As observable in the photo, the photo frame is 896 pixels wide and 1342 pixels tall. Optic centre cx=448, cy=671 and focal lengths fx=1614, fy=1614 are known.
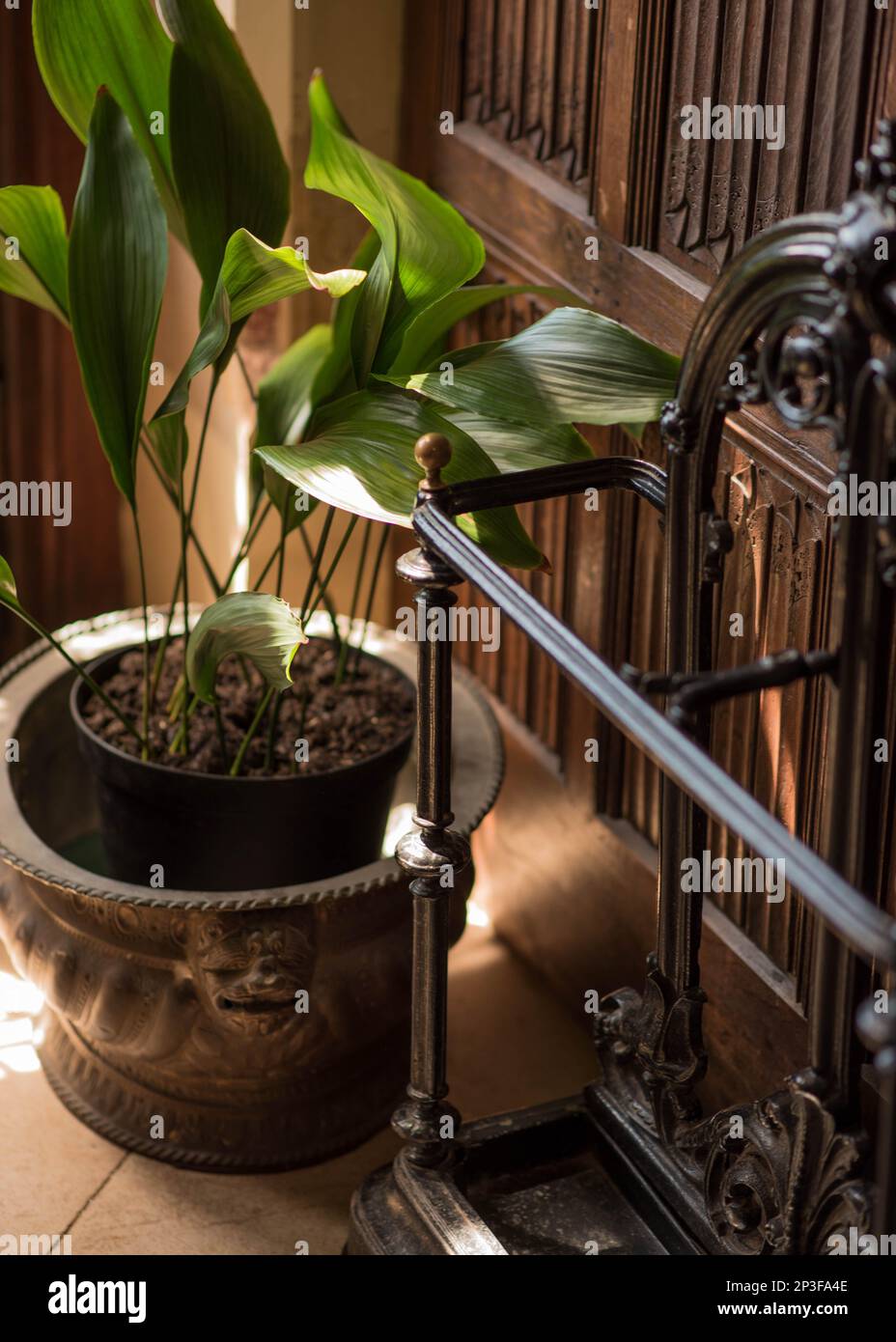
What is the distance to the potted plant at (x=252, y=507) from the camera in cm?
143

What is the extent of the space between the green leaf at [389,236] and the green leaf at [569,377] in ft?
0.34

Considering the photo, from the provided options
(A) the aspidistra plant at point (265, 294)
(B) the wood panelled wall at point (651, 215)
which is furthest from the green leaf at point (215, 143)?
(B) the wood panelled wall at point (651, 215)

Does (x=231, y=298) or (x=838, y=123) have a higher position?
(x=838, y=123)

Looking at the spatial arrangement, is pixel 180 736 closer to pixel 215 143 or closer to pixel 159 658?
pixel 159 658

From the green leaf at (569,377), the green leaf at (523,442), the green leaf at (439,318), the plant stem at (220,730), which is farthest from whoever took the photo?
the plant stem at (220,730)

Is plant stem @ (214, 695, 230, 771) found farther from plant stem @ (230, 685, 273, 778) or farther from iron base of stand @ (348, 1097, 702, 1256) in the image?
iron base of stand @ (348, 1097, 702, 1256)

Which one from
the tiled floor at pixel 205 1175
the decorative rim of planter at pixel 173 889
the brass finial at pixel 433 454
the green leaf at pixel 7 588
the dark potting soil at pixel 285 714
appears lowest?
the tiled floor at pixel 205 1175

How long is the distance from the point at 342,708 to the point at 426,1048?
487mm

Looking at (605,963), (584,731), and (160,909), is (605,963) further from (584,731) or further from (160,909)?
(160,909)

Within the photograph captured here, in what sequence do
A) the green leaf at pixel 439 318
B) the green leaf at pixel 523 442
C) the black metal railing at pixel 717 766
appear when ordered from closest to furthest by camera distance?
the black metal railing at pixel 717 766, the green leaf at pixel 523 442, the green leaf at pixel 439 318

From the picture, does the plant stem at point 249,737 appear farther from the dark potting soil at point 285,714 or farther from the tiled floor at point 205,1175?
the tiled floor at point 205,1175
